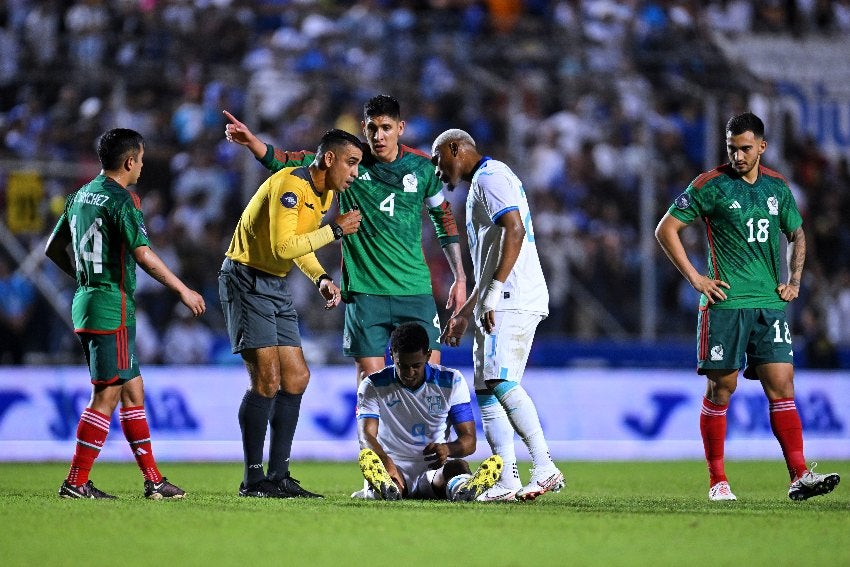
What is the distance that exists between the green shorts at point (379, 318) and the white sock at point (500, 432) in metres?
0.77

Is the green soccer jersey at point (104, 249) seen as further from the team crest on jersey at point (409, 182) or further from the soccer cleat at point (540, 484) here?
the soccer cleat at point (540, 484)

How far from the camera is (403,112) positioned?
16891mm

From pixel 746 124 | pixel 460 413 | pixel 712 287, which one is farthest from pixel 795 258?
pixel 460 413

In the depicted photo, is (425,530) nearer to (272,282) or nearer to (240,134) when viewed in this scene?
(272,282)

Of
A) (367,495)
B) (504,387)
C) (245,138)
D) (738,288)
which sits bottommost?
(367,495)

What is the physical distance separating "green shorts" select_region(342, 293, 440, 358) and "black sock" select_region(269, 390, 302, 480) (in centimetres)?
Answer: 59

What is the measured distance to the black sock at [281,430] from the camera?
8539 millimetres

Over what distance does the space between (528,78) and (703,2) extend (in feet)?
16.9

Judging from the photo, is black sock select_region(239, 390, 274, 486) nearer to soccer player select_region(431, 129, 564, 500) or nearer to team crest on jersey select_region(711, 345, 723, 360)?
soccer player select_region(431, 129, 564, 500)

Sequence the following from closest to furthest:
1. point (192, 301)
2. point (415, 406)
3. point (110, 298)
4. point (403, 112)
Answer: point (192, 301) < point (110, 298) < point (415, 406) < point (403, 112)

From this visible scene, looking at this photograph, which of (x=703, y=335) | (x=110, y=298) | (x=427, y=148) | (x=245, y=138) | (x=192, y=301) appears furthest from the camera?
(x=427, y=148)

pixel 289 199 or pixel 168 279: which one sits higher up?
pixel 289 199

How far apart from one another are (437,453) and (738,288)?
2.20 meters

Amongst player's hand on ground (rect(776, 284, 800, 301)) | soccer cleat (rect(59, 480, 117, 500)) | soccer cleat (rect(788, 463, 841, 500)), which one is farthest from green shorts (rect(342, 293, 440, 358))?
soccer cleat (rect(788, 463, 841, 500))
